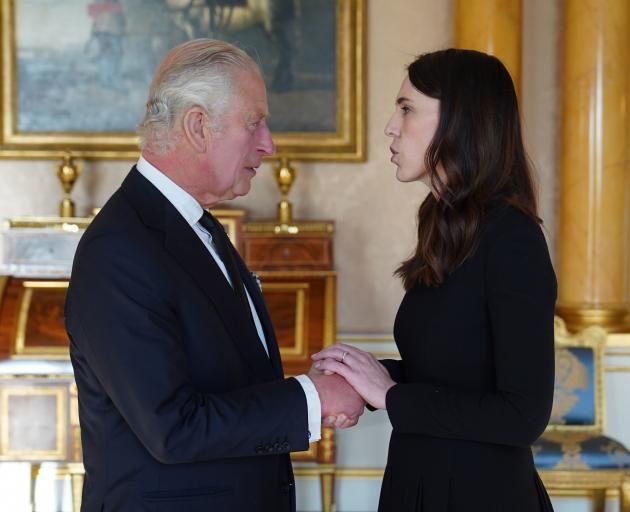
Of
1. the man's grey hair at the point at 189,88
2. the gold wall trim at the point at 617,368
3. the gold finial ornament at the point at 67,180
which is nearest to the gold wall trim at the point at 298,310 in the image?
the gold finial ornament at the point at 67,180

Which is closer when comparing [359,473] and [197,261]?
[197,261]

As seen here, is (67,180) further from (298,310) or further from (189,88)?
(189,88)

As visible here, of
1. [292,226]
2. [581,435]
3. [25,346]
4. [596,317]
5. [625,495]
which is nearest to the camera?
[625,495]

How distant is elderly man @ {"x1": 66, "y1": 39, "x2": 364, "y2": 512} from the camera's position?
6.24 feet

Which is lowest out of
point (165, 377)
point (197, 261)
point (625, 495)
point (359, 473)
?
point (359, 473)

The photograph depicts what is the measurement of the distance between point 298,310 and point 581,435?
5.68ft

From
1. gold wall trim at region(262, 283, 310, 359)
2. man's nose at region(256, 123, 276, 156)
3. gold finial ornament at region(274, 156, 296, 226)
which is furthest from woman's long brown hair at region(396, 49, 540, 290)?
gold finial ornament at region(274, 156, 296, 226)

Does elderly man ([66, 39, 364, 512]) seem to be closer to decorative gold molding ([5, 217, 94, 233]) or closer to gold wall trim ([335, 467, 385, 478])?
decorative gold molding ([5, 217, 94, 233])

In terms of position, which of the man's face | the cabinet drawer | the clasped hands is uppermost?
the man's face

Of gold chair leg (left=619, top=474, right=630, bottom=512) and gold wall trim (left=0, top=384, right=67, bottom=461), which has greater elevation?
Result: gold wall trim (left=0, top=384, right=67, bottom=461)

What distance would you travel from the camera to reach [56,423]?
4.50m

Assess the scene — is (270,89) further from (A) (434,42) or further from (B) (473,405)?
(B) (473,405)

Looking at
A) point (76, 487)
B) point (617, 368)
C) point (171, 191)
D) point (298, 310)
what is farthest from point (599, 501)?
point (171, 191)

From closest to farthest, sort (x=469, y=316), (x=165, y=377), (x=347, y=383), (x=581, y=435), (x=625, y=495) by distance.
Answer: (x=165, y=377), (x=469, y=316), (x=347, y=383), (x=625, y=495), (x=581, y=435)
